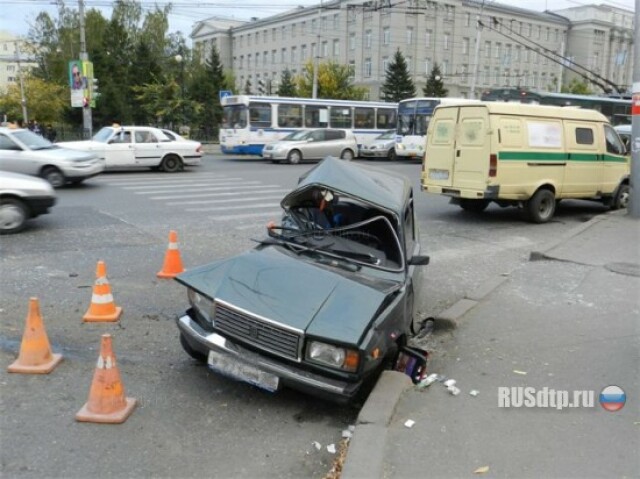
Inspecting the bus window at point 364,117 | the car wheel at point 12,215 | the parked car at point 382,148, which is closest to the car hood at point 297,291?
the car wheel at point 12,215

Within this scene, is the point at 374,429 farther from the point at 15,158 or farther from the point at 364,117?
the point at 364,117

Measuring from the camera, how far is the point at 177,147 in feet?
68.8

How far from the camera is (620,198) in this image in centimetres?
1482

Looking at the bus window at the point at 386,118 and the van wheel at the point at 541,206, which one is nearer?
the van wheel at the point at 541,206

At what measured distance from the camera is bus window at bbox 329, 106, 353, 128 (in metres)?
30.9

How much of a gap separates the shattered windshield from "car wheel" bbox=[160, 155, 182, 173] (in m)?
16.2

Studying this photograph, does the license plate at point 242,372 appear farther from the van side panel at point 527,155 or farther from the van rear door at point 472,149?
the van side panel at point 527,155

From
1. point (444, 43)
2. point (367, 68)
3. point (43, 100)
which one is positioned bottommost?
point (43, 100)

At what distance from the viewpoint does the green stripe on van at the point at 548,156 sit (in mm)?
11812

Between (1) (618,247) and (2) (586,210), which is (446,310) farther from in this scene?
(2) (586,210)

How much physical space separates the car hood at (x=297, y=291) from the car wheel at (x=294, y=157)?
21.6 meters

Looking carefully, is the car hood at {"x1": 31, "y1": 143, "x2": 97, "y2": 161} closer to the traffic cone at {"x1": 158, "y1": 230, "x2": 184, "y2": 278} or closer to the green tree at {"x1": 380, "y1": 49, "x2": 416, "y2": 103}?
the traffic cone at {"x1": 158, "y1": 230, "x2": 184, "y2": 278}

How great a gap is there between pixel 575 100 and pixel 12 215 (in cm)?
2954

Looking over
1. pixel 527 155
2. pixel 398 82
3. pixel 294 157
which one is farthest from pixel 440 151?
pixel 398 82
